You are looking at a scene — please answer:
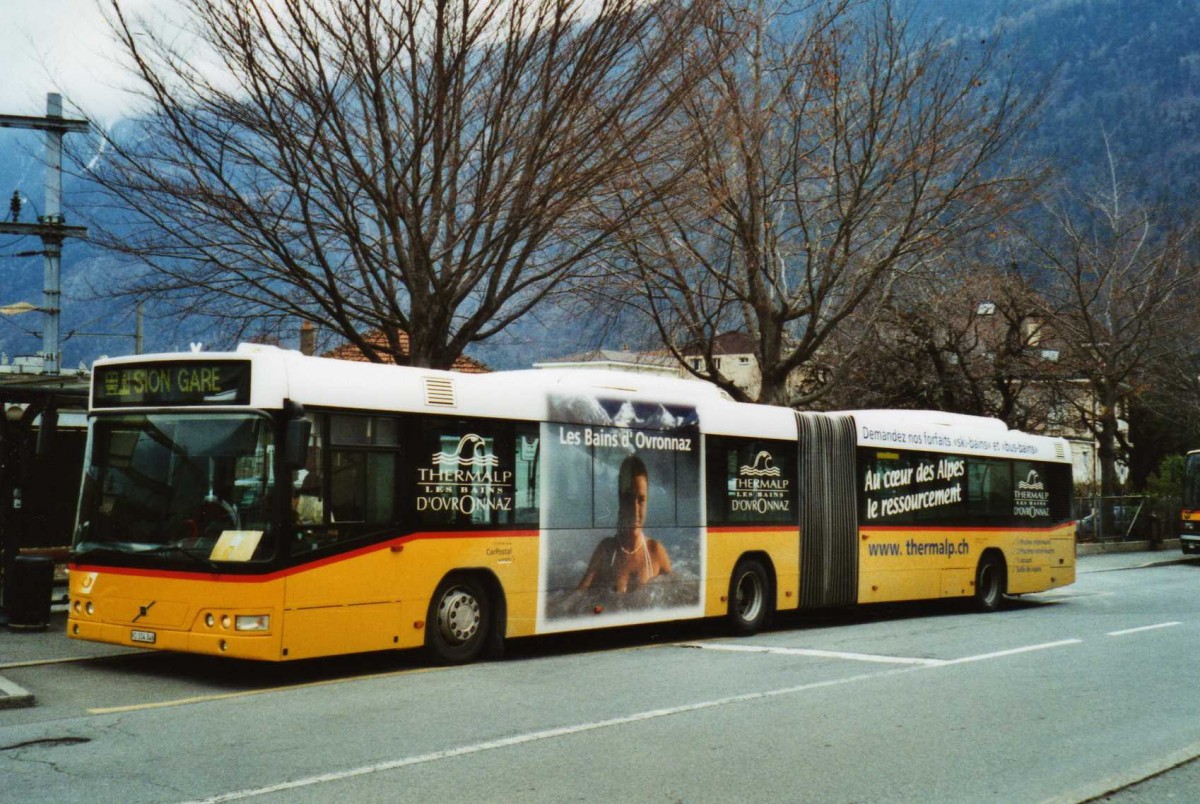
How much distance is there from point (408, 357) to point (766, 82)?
9957mm

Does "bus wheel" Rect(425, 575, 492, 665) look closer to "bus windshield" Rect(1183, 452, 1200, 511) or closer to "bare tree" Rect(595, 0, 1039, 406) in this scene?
"bare tree" Rect(595, 0, 1039, 406)

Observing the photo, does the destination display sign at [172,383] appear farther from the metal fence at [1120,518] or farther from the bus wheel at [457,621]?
the metal fence at [1120,518]

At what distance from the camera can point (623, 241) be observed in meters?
19.2

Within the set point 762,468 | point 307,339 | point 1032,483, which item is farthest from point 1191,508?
point 307,339

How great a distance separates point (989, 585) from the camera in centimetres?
2052

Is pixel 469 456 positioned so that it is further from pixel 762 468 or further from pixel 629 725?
pixel 762 468

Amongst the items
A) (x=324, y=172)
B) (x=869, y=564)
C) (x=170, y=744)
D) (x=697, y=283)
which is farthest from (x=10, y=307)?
(x=170, y=744)

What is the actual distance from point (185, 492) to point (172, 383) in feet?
3.33

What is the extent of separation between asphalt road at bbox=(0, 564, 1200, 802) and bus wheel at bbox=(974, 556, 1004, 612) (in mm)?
5595

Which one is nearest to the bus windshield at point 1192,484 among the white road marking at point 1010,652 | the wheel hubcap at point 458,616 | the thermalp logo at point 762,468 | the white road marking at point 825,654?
the white road marking at point 1010,652

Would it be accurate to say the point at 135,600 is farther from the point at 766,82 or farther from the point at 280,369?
the point at 766,82

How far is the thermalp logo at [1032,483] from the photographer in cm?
2114

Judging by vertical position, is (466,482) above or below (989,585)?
above

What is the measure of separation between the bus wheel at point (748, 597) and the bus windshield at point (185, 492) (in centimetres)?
689
